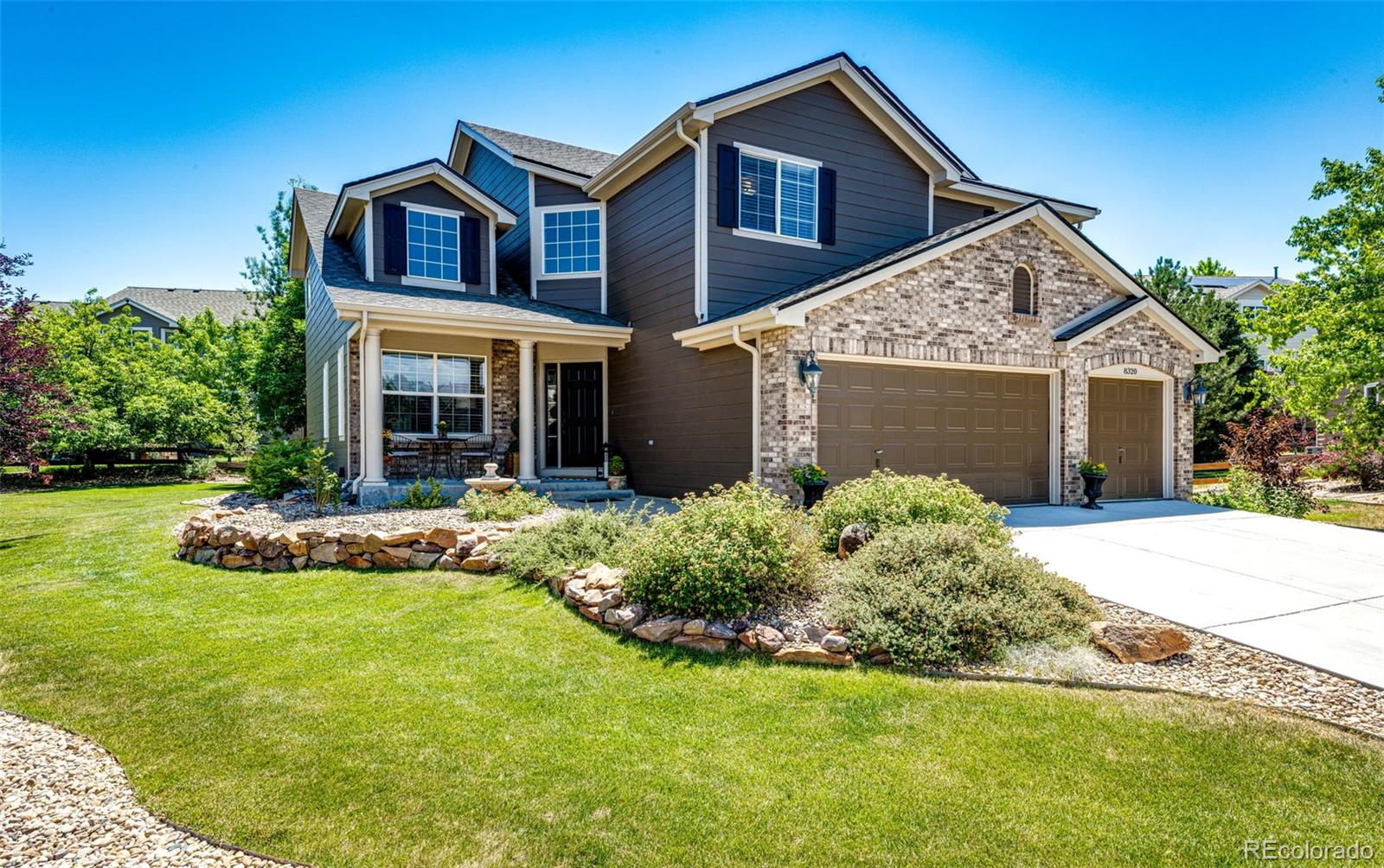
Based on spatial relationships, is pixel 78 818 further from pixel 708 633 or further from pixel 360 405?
pixel 360 405

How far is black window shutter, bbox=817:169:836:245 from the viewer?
41.0 feet

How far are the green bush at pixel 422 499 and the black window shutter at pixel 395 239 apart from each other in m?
4.52

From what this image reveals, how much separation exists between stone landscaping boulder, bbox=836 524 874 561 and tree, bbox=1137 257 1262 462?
1720cm

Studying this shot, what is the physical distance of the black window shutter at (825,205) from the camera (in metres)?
12.5

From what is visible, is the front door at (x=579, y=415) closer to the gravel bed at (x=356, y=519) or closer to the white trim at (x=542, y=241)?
the white trim at (x=542, y=241)

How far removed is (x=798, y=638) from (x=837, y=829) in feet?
6.53

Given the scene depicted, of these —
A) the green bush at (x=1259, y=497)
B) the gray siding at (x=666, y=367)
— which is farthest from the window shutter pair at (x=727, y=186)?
the green bush at (x=1259, y=497)

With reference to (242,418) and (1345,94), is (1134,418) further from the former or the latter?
(242,418)

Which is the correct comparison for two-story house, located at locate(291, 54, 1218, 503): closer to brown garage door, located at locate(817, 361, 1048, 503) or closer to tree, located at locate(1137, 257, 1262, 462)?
brown garage door, located at locate(817, 361, 1048, 503)

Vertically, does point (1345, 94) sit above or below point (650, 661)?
above

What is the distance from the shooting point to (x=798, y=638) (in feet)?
16.3

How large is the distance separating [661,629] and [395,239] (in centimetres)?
1077

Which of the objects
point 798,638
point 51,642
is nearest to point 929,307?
point 798,638

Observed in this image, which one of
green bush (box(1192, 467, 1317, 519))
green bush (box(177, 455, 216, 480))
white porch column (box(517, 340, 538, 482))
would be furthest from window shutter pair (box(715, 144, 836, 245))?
green bush (box(177, 455, 216, 480))
